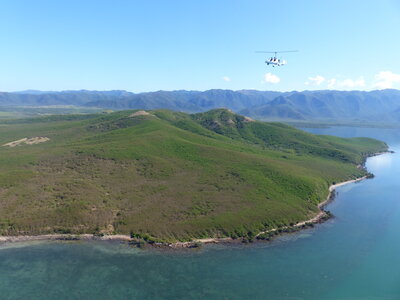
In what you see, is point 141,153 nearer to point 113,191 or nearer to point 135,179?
point 135,179

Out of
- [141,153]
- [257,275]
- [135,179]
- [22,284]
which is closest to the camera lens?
[22,284]

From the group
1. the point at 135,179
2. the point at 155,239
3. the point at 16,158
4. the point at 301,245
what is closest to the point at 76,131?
the point at 16,158

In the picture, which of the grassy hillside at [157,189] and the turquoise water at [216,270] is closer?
the turquoise water at [216,270]

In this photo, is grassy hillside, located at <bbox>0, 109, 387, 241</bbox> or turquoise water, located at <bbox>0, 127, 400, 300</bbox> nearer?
turquoise water, located at <bbox>0, 127, 400, 300</bbox>

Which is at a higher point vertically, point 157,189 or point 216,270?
point 157,189

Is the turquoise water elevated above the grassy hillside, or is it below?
below

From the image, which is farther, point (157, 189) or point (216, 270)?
point (157, 189)

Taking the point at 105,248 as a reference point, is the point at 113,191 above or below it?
above

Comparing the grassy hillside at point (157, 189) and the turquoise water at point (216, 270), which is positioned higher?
the grassy hillside at point (157, 189)
